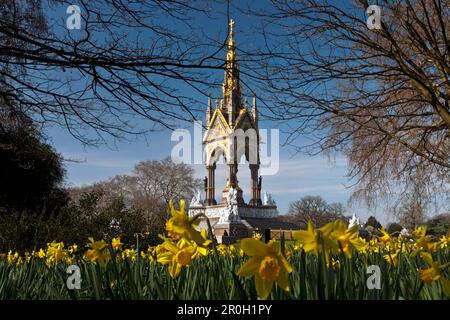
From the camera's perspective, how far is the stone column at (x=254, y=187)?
126 feet

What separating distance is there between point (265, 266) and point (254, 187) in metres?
37.6

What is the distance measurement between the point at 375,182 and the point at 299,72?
2861 millimetres

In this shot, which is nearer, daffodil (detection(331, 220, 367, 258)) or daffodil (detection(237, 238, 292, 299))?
daffodil (detection(237, 238, 292, 299))

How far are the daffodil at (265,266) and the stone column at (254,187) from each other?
37.2 m

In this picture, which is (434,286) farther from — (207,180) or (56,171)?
(207,180)

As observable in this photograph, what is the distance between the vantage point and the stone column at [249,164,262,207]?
126ft

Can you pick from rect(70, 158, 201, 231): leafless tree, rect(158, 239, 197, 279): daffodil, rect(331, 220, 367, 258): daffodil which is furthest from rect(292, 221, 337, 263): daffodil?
rect(70, 158, 201, 231): leafless tree

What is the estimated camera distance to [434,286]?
66.5 inches

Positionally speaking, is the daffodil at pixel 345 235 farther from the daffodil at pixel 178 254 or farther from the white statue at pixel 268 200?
the white statue at pixel 268 200

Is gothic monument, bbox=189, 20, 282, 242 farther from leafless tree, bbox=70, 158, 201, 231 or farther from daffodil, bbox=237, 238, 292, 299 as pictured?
daffodil, bbox=237, 238, 292, 299

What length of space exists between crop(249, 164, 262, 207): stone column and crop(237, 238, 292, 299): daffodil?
37195 millimetres

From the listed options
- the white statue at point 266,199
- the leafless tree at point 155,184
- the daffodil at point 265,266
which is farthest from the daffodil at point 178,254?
the white statue at point 266,199

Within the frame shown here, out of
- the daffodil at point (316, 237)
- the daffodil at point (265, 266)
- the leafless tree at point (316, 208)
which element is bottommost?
the daffodil at point (265, 266)

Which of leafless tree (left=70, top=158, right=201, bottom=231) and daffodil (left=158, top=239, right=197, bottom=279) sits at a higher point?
leafless tree (left=70, top=158, right=201, bottom=231)
